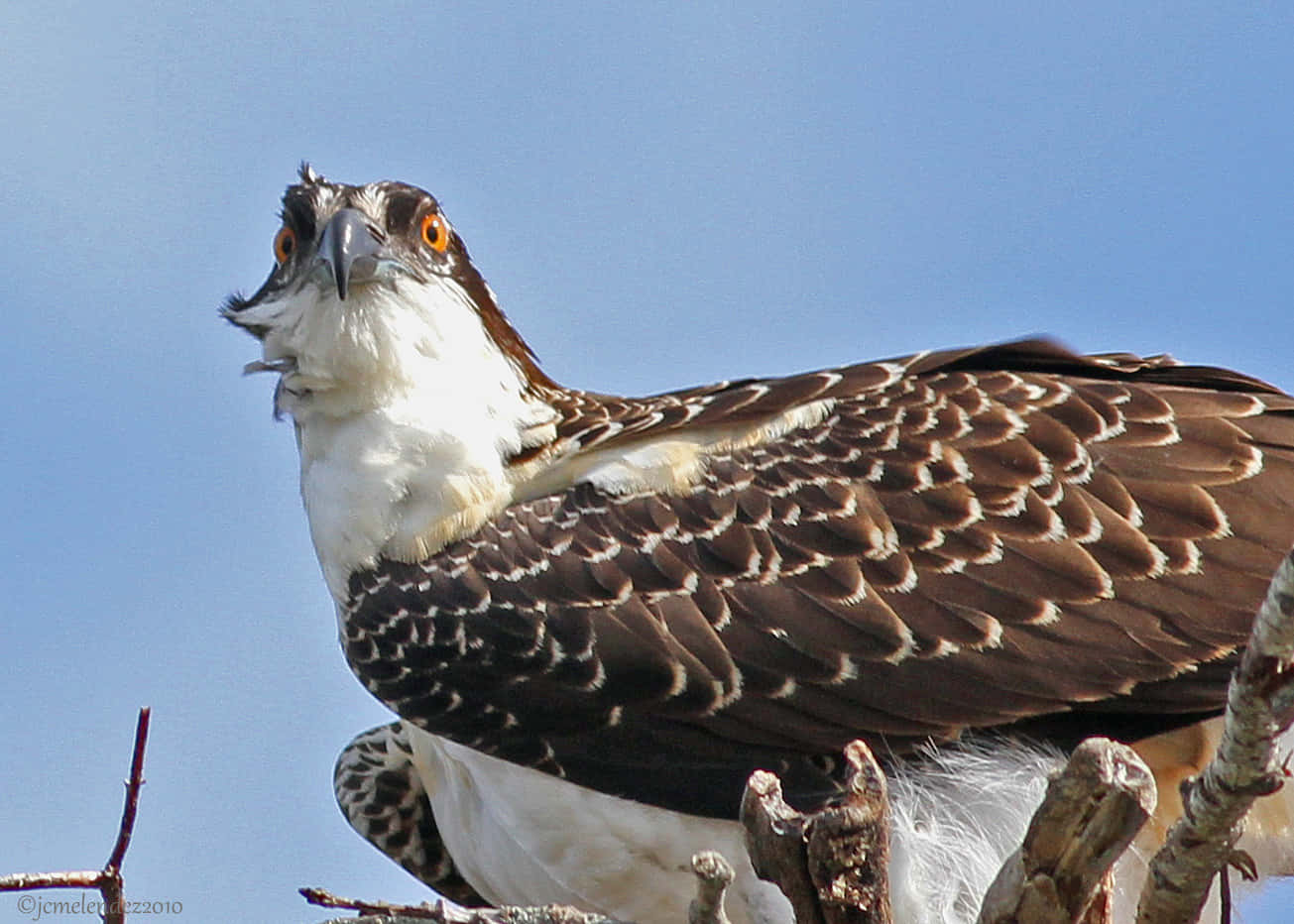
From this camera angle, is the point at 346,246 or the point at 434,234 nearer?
the point at 346,246

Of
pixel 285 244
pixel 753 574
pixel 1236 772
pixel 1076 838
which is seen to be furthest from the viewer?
pixel 285 244

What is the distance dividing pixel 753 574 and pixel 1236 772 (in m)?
2.33

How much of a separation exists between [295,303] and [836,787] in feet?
7.98

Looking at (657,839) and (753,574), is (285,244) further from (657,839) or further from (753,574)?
(657,839)

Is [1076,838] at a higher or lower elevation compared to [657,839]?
higher

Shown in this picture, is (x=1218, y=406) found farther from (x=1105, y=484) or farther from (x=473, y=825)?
(x=473, y=825)

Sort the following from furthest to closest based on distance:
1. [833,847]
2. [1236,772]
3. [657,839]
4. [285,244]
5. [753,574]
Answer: [285,244] < [753,574] < [657,839] < [833,847] < [1236,772]

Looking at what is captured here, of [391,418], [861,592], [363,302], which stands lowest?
[861,592]

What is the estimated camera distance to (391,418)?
6.32 meters

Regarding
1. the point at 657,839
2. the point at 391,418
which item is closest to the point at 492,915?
the point at 657,839

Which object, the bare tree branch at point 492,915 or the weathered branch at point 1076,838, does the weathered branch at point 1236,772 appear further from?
the bare tree branch at point 492,915

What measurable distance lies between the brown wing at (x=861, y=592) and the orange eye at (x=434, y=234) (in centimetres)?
106

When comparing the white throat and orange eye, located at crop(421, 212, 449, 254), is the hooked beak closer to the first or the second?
the white throat

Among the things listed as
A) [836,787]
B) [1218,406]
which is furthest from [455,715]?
[1218,406]
